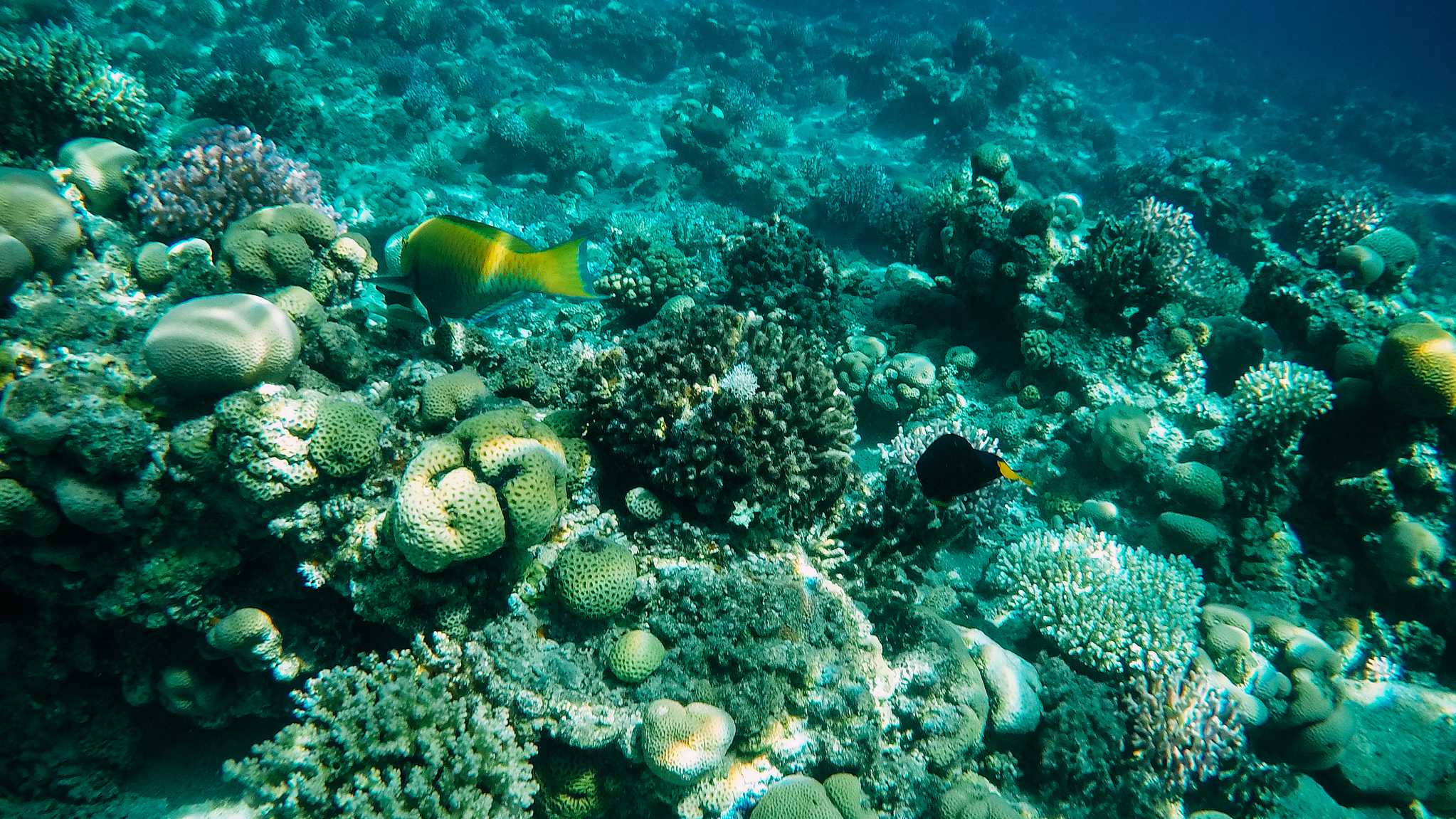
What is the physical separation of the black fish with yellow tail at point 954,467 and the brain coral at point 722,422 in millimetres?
785

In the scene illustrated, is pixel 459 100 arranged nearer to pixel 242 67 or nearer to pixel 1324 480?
pixel 242 67

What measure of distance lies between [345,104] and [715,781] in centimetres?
1489

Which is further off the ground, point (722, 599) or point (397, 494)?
point (397, 494)

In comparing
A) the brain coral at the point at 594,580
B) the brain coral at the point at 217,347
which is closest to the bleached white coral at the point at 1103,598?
the brain coral at the point at 594,580

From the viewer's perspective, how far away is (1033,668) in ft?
→ 13.0

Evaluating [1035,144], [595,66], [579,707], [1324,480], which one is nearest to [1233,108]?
[1035,144]

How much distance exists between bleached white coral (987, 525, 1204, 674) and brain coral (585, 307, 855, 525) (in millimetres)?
1788

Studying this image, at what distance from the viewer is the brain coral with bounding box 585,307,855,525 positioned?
3266 millimetres

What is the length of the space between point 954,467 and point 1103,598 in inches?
91.5

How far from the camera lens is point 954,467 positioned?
283cm

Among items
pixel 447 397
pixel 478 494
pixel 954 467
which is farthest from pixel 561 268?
pixel 954 467

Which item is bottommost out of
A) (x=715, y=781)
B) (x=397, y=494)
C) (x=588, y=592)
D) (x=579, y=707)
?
(x=715, y=781)

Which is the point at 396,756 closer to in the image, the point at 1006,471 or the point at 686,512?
the point at 686,512

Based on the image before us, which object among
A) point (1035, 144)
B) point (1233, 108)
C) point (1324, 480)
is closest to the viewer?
point (1324, 480)
